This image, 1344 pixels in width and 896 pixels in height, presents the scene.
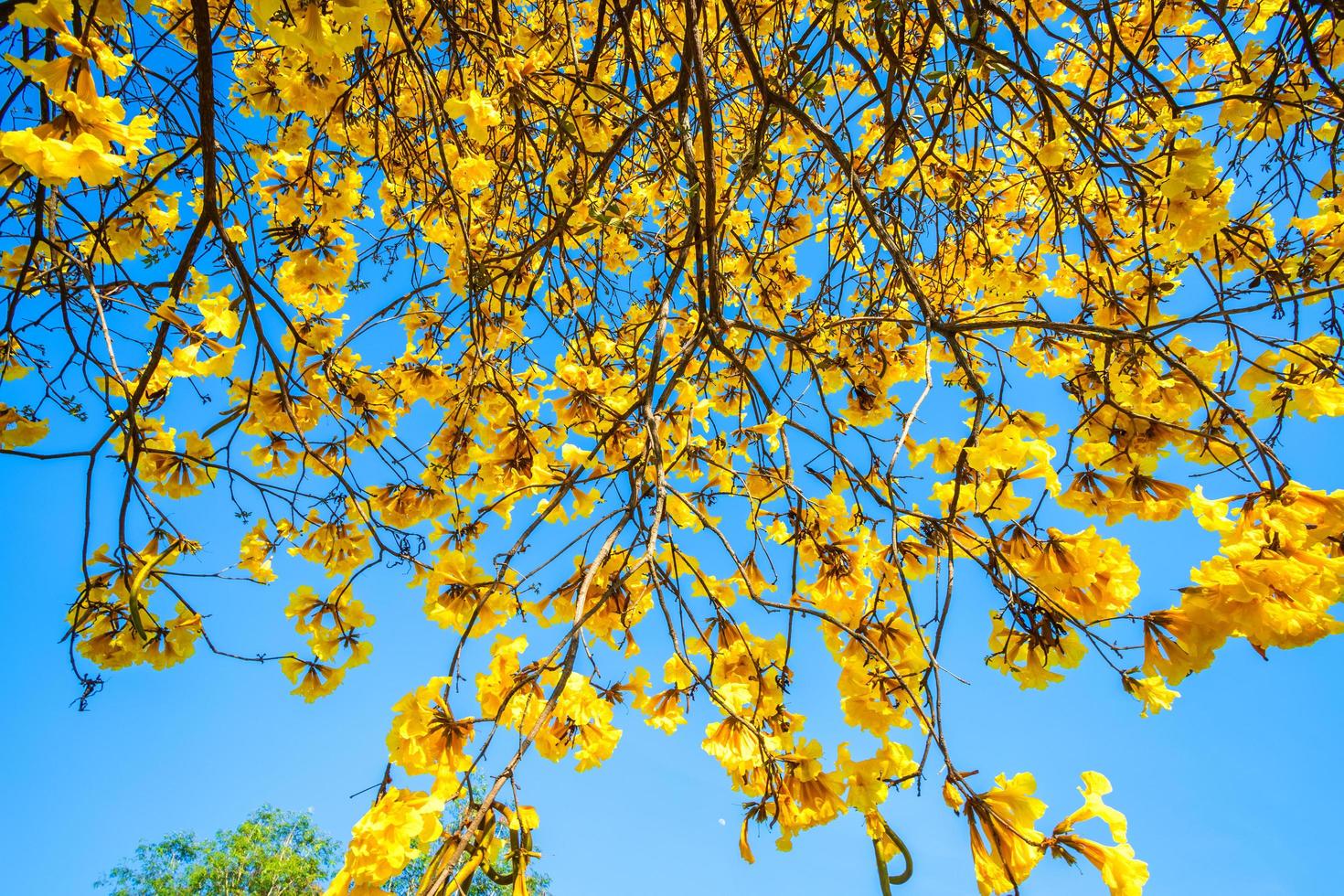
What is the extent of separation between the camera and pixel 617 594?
1.45 meters

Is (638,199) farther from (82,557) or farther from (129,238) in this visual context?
(82,557)

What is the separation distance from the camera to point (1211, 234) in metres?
1.56

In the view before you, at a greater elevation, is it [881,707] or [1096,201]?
[1096,201]

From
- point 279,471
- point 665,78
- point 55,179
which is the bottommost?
point 55,179

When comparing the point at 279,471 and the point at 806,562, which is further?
the point at 279,471

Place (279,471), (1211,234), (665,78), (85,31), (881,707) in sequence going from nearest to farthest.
Answer: 1. (85,31)
2. (881,707)
3. (1211,234)
4. (279,471)
5. (665,78)

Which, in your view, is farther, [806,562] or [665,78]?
[665,78]

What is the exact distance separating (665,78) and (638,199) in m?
0.61

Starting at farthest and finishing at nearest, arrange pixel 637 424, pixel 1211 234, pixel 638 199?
1. pixel 638 199
2. pixel 637 424
3. pixel 1211 234

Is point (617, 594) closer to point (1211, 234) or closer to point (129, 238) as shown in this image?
point (1211, 234)

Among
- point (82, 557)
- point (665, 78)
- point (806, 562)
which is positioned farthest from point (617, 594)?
point (665, 78)

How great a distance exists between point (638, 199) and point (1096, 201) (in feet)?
5.64

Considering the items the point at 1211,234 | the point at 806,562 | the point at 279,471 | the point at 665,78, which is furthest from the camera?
the point at 665,78

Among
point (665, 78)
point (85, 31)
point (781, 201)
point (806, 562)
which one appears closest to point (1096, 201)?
point (781, 201)
